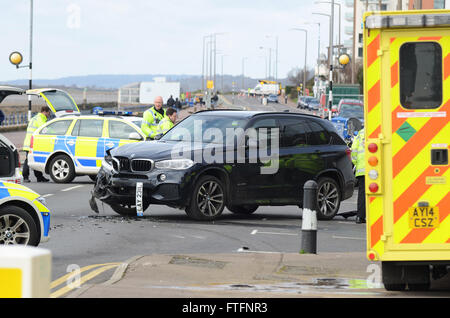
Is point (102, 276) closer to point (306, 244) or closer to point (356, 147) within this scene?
point (306, 244)

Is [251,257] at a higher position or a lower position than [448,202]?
lower

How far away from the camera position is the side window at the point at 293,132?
55.4ft

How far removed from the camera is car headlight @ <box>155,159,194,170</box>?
15.4 metres

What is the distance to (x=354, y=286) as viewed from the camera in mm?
9648

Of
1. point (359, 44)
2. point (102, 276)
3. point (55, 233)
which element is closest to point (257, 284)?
point (102, 276)

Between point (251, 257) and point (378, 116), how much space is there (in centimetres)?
329

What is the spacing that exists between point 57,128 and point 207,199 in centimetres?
911

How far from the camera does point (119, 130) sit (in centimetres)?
2383

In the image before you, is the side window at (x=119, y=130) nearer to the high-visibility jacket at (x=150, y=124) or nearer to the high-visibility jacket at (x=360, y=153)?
the high-visibility jacket at (x=150, y=124)

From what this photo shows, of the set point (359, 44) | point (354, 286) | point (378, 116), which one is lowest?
point (354, 286)

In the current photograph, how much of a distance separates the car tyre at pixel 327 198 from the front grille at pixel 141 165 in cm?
336

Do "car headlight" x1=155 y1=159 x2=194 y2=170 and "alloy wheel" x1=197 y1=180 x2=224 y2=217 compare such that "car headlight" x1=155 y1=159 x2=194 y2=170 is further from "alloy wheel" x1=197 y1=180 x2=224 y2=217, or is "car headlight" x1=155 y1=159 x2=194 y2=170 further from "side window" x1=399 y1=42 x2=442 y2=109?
"side window" x1=399 y1=42 x2=442 y2=109

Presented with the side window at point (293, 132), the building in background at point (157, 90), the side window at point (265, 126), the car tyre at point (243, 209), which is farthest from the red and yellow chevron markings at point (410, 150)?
the building in background at point (157, 90)
